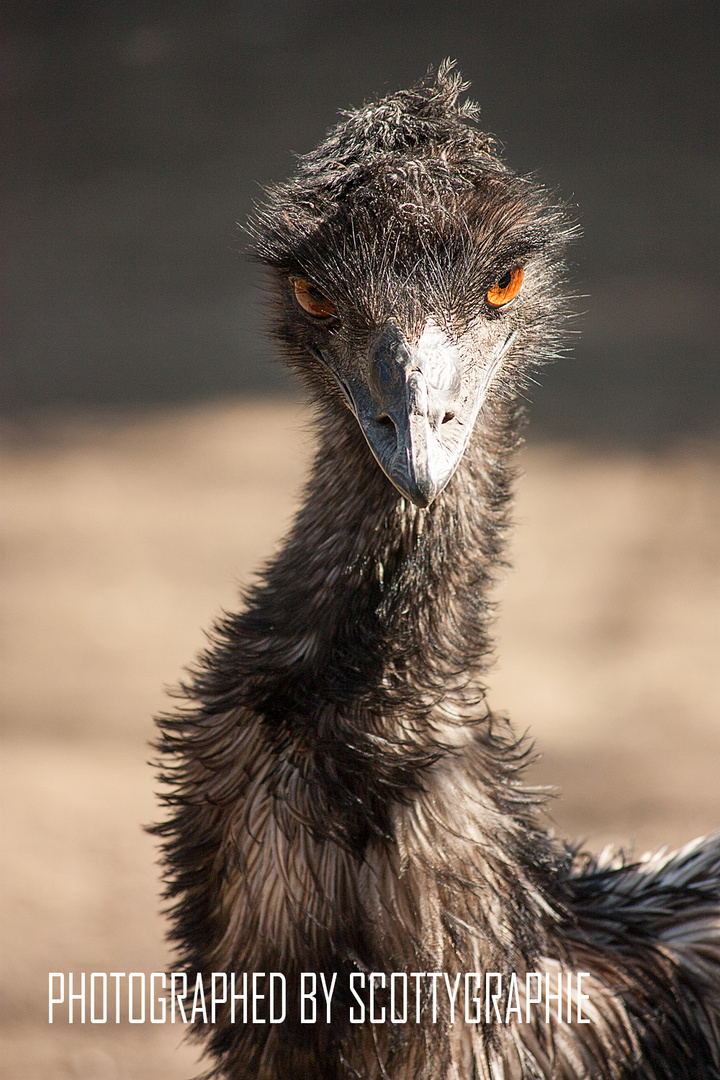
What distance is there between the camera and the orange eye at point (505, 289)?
1.58m

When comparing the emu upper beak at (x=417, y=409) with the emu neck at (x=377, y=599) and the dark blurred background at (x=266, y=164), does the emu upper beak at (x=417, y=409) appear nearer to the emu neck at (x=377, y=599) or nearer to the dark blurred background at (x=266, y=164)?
the emu neck at (x=377, y=599)

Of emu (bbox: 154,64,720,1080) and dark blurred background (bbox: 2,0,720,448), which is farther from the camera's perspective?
dark blurred background (bbox: 2,0,720,448)

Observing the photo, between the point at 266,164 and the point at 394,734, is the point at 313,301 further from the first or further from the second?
the point at 266,164

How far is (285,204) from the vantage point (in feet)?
5.39

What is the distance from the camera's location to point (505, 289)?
1611mm

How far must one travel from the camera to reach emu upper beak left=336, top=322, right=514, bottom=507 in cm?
132

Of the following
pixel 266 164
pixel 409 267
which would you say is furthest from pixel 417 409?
pixel 266 164

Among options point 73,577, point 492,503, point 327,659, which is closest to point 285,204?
point 492,503

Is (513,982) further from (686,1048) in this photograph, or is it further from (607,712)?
(607,712)

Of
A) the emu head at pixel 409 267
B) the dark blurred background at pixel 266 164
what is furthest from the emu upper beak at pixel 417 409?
the dark blurred background at pixel 266 164

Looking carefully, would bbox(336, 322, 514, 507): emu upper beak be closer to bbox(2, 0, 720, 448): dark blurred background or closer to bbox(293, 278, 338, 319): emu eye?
bbox(293, 278, 338, 319): emu eye

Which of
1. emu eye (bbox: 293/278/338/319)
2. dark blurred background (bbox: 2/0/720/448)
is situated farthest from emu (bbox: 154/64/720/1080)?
dark blurred background (bbox: 2/0/720/448)

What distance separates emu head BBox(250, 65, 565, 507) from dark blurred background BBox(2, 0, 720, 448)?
3.51 metres

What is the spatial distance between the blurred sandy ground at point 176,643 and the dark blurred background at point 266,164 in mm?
441
